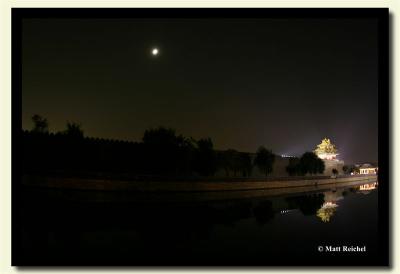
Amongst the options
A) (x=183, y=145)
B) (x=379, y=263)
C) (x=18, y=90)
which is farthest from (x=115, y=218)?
(x=183, y=145)

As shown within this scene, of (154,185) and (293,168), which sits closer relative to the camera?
(154,185)

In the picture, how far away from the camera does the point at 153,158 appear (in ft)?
28.2

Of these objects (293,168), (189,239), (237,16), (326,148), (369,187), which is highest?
(237,16)

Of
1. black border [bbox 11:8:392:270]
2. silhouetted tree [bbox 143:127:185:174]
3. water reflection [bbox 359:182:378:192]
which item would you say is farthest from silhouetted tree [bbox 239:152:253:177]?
black border [bbox 11:8:392:270]

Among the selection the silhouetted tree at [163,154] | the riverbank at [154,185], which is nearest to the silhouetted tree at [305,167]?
the riverbank at [154,185]

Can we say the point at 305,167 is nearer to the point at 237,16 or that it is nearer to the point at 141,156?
the point at 141,156

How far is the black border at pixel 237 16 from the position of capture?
8.56 feet

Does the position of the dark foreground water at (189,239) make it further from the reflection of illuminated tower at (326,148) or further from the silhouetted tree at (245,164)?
the silhouetted tree at (245,164)

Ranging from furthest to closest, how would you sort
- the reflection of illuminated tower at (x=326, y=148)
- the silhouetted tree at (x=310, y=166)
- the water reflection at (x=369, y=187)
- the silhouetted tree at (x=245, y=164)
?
1. the silhouetted tree at (x=310, y=166)
2. the silhouetted tree at (x=245, y=164)
3. the reflection of illuminated tower at (x=326, y=148)
4. the water reflection at (x=369, y=187)

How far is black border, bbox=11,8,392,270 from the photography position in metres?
2.61

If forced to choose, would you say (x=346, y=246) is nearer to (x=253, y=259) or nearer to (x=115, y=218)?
(x=253, y=259)

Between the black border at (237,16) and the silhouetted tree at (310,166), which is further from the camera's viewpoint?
the silhouetted tree at (310,166)

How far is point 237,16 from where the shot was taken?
2.68 m

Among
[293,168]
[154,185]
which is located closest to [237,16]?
[154,185]
